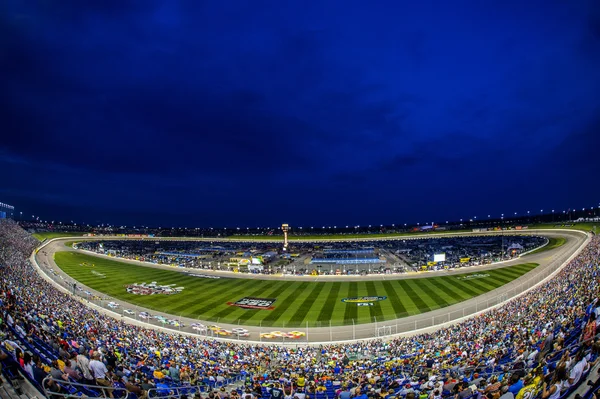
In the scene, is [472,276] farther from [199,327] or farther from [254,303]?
[199,327]

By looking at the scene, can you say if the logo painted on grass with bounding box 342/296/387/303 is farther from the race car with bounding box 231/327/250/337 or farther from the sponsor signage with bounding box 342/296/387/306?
the race car with bounding box 231/327/250/337

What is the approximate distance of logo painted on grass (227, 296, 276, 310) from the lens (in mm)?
44125

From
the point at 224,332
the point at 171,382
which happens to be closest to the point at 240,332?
the point at 224,332

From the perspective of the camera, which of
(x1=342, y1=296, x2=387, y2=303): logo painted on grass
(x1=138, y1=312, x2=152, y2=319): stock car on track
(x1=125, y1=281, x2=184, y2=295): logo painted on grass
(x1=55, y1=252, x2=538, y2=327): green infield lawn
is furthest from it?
(x1=125, y1=281, x2=184, y2=295): logo painted on grass

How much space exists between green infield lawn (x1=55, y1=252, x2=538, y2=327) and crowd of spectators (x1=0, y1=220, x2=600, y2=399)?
9144 mm

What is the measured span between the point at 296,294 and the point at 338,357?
2744 cm

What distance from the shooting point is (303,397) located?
44.4 feet

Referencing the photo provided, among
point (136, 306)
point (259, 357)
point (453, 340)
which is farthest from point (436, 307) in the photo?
point (136, 306)

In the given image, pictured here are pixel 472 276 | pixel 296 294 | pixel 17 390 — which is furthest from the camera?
pixel 472 276

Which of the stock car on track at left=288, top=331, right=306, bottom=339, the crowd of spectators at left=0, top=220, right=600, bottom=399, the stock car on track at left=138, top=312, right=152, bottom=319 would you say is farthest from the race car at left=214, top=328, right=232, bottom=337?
the stock car on track at left=138, top=312, right=152, bottom=319

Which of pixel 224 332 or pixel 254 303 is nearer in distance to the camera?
pixel 224 332

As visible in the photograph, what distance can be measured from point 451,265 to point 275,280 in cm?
3780

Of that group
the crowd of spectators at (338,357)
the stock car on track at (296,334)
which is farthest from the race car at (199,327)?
the stock car on track at (296,334)

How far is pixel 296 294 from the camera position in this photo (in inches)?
2039
